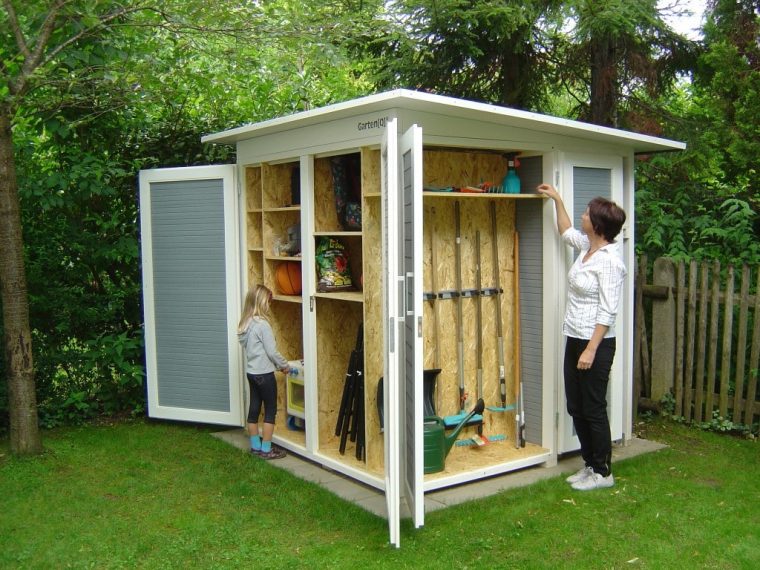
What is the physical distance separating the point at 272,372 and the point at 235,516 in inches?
51.7

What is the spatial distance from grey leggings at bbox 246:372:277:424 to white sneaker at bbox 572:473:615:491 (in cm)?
217

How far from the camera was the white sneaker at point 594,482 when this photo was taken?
487 cm

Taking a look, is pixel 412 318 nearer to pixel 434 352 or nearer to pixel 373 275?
pixel 373 275

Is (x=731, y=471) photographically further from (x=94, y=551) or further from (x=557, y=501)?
(x=94, y=551)

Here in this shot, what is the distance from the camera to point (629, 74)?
7.52 m

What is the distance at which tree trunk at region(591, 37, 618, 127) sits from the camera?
733cm

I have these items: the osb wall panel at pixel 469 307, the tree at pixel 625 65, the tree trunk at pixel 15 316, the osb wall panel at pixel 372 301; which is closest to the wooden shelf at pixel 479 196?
the osb wall panel at pixel 469 307

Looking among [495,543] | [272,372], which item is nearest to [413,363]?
[495,543]

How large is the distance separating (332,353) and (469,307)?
1043 mm

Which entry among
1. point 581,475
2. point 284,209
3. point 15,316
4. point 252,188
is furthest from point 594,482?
point 15,316

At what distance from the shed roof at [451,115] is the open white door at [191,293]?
516 mm

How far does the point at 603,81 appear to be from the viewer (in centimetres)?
736

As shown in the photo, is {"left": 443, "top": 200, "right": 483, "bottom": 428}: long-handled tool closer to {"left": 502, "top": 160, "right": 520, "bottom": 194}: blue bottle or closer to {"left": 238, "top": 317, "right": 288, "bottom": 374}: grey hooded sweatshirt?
{"left": 502, "top": 160, "right": 520, "bottom": 194}: blue bottle

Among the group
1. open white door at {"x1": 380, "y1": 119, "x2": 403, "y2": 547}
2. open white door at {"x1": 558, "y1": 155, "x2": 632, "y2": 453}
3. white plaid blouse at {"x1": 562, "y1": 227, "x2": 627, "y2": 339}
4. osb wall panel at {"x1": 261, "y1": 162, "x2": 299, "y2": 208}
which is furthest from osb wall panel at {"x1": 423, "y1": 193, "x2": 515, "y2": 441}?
open white door at {"x1": 380, "y1": 119, "x2": 403, "y2": 547}
